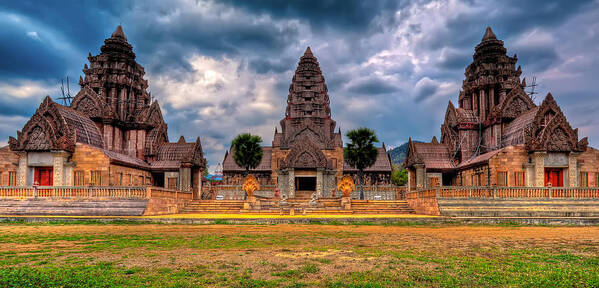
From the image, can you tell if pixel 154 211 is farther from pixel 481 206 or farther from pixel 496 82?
pixel 496 82

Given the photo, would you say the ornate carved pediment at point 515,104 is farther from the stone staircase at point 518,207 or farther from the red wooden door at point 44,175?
the red wooden door at point 44,175

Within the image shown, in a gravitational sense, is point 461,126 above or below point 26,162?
above

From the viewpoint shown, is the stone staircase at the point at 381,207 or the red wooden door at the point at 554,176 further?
the red wooden door at the point at 554,176

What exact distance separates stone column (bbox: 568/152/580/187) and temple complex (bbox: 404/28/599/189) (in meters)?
0.03

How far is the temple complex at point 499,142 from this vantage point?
110 ft

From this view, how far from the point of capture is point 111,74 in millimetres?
44875

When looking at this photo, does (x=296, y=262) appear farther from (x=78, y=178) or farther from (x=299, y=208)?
(x=78, y=178)

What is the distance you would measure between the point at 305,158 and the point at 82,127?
2154 cm

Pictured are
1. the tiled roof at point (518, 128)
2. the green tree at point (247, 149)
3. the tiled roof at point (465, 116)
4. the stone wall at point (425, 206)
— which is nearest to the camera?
the stone wall at point (425, 206)

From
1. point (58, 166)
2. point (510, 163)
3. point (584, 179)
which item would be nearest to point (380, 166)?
point (510, 163)

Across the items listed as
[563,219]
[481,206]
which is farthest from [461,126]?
[563,219]

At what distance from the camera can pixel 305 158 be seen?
1695 inches

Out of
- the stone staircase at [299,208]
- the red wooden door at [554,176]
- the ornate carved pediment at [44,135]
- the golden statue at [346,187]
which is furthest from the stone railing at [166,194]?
the red wooden door at [554,176]

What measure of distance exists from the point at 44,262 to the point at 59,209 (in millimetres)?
19431
